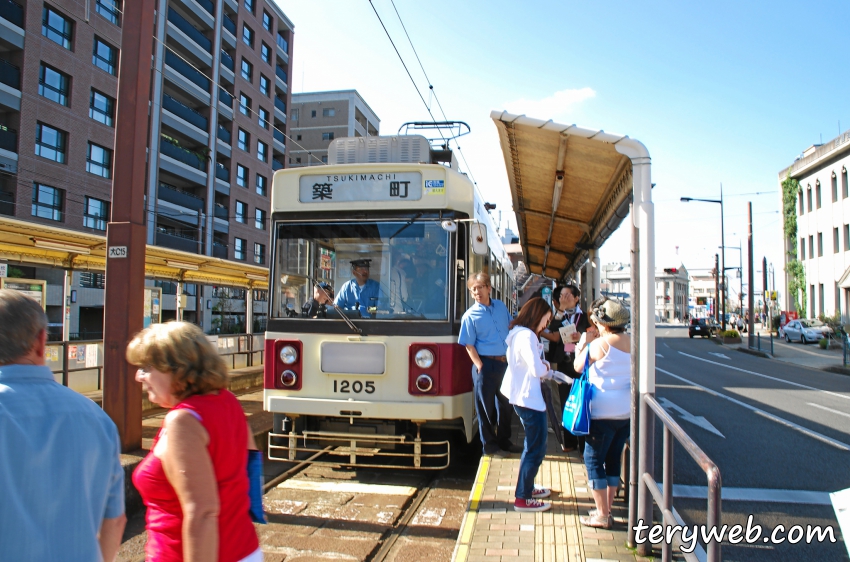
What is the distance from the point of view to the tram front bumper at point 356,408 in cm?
556

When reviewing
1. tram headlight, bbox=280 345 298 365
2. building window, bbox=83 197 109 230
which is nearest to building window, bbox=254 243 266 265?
building window, bbox=83 197 109 230

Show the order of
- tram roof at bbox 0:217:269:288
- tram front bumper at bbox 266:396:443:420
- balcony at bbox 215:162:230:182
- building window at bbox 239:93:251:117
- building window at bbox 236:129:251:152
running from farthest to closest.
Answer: building window at bbox 239:93:251:117, building window at bbox 236:129:251:152, balcony at bbox 215:162:230:182, tram roof at bbox 0:217:269:288, tram front bumper at bbox 266:396:443:420

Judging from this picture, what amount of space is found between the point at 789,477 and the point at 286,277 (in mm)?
5613

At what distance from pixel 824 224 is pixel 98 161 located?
45990 millimetres

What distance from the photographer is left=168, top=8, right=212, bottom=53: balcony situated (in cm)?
3694

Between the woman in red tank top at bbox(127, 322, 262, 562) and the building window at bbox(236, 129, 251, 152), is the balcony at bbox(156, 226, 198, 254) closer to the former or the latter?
the building window at bbox(236, 129, 251, 152)

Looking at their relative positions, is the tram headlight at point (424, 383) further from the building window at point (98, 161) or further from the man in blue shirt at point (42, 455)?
the building window at point (98, 161)

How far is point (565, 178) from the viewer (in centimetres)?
638

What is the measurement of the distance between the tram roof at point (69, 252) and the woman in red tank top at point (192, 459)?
7.63m

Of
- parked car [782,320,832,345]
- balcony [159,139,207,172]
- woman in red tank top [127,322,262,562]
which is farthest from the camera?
balcony [159,139,207,172]

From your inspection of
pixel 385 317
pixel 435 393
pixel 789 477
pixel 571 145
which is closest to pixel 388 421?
pixel 435 393

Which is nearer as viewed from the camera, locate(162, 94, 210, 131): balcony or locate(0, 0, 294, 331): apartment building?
locate(0, 0, 294, 331): apartment building

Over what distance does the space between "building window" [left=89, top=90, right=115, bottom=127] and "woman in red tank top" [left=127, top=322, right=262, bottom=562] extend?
34.1 meters

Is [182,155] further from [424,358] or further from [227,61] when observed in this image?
[424,358]
